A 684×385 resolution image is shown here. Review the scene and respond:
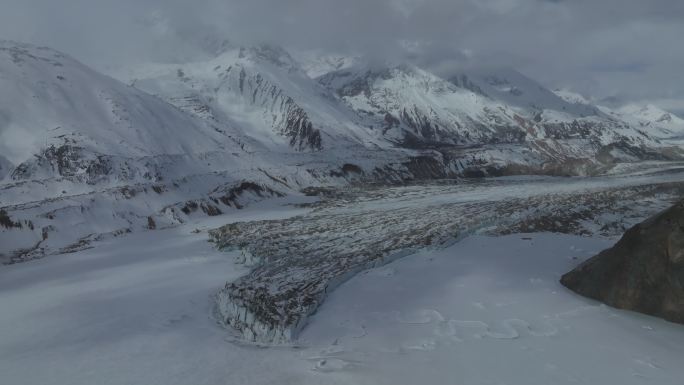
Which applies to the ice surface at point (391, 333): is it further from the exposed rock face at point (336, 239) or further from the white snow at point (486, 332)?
the exposed rock face at point (336, 239)

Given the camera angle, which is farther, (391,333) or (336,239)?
(336,239)

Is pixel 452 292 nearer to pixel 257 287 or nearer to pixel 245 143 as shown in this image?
pixel 257 287

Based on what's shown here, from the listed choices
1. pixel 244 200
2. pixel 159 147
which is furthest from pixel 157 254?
pixel 159 147

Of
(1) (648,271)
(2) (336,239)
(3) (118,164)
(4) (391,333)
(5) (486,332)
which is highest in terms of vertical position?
(3) (118,164)

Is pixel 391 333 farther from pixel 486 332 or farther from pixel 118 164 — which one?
pixel 118 164

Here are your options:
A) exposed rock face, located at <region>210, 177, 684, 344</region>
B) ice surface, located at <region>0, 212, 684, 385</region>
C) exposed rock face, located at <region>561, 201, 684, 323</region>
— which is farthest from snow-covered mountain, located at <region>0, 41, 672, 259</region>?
exposed rock face, located at <region>561, 201, 684, 323</region>

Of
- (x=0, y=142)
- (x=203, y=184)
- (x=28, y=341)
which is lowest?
(x=28, y=341)

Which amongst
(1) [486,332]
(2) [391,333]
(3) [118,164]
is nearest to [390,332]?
(2) [391,333]

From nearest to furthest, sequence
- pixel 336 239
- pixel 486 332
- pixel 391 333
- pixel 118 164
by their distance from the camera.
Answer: pixel 486 332
pixel 391 333
pixel 336 239
pixel 118 164
